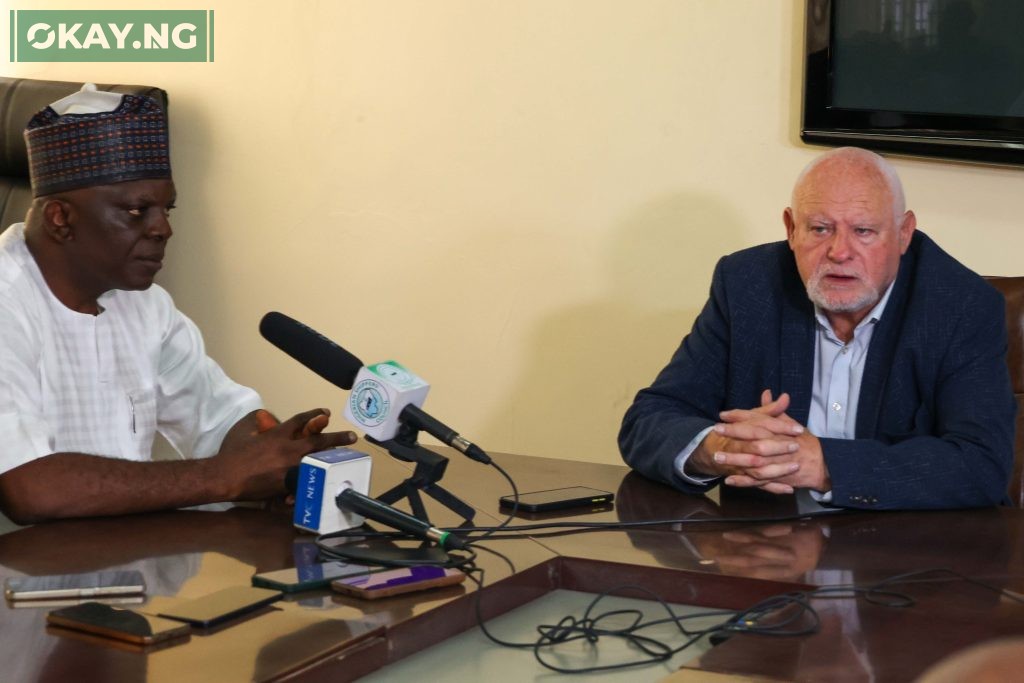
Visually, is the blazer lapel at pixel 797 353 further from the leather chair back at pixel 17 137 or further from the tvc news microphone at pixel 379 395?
the leather chair back at pixel 17 137

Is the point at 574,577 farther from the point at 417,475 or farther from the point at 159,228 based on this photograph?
the point at 159,228

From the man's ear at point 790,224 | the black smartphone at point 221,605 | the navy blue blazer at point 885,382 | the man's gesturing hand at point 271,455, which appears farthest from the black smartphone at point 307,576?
the man's ear at point 790,224

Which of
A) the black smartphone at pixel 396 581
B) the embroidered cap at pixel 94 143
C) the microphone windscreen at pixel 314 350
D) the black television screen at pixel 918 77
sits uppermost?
the black television screen at pixel 918 77

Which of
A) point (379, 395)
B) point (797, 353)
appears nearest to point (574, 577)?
point (379, 395)

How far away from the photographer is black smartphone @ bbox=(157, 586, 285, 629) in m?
1.34

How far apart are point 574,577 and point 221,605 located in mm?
518

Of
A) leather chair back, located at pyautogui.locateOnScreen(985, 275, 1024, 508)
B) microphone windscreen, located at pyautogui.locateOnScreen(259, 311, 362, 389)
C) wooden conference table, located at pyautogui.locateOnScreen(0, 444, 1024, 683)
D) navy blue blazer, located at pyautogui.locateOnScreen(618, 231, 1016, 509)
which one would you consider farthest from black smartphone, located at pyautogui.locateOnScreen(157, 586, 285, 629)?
leather chair back, located at pyautogui.locateOnScreen(985, 275, 1024, 508)

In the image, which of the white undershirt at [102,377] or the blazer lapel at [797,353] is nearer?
the white undershirt at [102,377]

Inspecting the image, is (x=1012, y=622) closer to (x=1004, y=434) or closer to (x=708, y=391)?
(x=1004, y=434)

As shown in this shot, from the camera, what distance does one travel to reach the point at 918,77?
118 inches

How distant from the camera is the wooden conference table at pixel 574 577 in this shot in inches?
49.8

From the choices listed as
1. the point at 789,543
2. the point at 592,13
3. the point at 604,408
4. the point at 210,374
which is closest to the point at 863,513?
the point at 789,543

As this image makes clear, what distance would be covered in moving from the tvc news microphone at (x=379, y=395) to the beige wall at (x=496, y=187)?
1.70m

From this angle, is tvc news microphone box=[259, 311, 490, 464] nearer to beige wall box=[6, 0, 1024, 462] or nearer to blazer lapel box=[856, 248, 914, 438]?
blazer lapel box=[856, 248, 914, 438]
